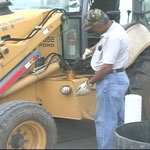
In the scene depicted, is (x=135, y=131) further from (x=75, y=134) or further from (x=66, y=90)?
(x=75, y=134)

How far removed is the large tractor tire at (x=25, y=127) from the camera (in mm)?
4523

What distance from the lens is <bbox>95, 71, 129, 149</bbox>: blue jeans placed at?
4.64 meters

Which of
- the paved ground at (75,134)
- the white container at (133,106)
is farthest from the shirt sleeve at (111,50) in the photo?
the paved ground at (75,134)

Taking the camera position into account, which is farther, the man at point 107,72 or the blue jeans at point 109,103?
the blue jeans at point 109,103

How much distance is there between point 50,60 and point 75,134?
1.37m

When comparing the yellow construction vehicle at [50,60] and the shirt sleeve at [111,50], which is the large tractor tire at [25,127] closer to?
the yellow construction vehicle at [50,60]

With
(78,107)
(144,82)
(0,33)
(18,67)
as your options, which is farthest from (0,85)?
(144,82)

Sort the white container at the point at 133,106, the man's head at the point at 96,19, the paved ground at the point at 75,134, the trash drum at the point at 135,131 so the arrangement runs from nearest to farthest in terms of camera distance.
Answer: the trash drum at the point at 135,131
the white container at the point at 133,106
the man's head at the point at 96,19
the paved ground at the point at 75,134

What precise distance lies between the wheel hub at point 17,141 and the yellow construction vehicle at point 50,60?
13 mm

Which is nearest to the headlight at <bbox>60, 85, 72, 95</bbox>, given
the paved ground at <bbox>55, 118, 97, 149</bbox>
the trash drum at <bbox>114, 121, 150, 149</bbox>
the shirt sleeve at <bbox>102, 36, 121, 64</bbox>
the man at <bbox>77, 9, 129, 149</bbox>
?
the man at <bbox>77, 9, 129, 149</bbox>

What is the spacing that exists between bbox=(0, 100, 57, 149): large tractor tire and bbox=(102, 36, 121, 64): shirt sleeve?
0.98 metres

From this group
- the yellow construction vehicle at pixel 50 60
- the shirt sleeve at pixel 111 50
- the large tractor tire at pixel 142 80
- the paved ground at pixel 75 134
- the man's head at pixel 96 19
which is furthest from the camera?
the paved ground at pixel 75 134

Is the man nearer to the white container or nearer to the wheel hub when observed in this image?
the white container

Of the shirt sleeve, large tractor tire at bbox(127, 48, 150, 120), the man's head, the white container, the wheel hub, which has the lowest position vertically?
the wheel hub
